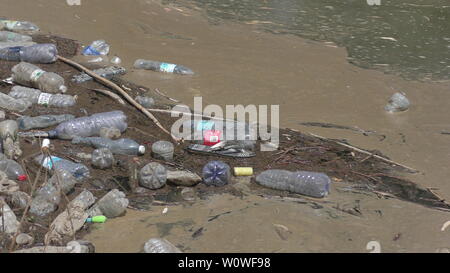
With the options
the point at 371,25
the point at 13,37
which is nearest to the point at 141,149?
the point at 13,37

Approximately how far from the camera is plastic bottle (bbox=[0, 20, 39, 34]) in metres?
8.12

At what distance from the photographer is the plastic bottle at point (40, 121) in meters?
5.72

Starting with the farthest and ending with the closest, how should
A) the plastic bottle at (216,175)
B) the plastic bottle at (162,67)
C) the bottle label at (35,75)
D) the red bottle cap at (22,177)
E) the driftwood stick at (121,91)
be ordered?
1. the plastic bottle at (162,67)
2. the bottle label at (35,75)
3. the driftwood stick at (121,91)
4. the plastic bottle at (216,175)
5. the red bottle cap at (22,177)

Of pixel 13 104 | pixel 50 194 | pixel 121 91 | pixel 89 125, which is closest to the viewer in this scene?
pixel 50 194

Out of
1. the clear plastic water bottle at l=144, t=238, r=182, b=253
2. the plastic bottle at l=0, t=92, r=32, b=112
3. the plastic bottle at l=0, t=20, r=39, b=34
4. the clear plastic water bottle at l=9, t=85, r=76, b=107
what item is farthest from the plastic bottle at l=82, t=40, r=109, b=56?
the clear plastic water bottle at l=144, t=238, r=182, b=253

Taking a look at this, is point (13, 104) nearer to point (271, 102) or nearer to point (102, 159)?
point (102, 159)

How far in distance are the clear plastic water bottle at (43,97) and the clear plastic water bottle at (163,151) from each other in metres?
1.27

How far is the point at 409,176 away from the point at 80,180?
2654mm

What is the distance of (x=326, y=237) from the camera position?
4371 millimetres

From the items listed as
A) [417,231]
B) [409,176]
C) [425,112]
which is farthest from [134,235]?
[425,112]

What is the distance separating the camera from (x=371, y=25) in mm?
9719

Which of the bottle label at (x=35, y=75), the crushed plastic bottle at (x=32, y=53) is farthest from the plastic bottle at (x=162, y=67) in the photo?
the bottle label at (x=35, y=75)

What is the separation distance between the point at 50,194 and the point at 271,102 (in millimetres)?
2982

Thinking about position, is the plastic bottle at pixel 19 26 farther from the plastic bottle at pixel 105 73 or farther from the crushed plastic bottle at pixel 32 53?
the plastic bottle at pixel 105 73
